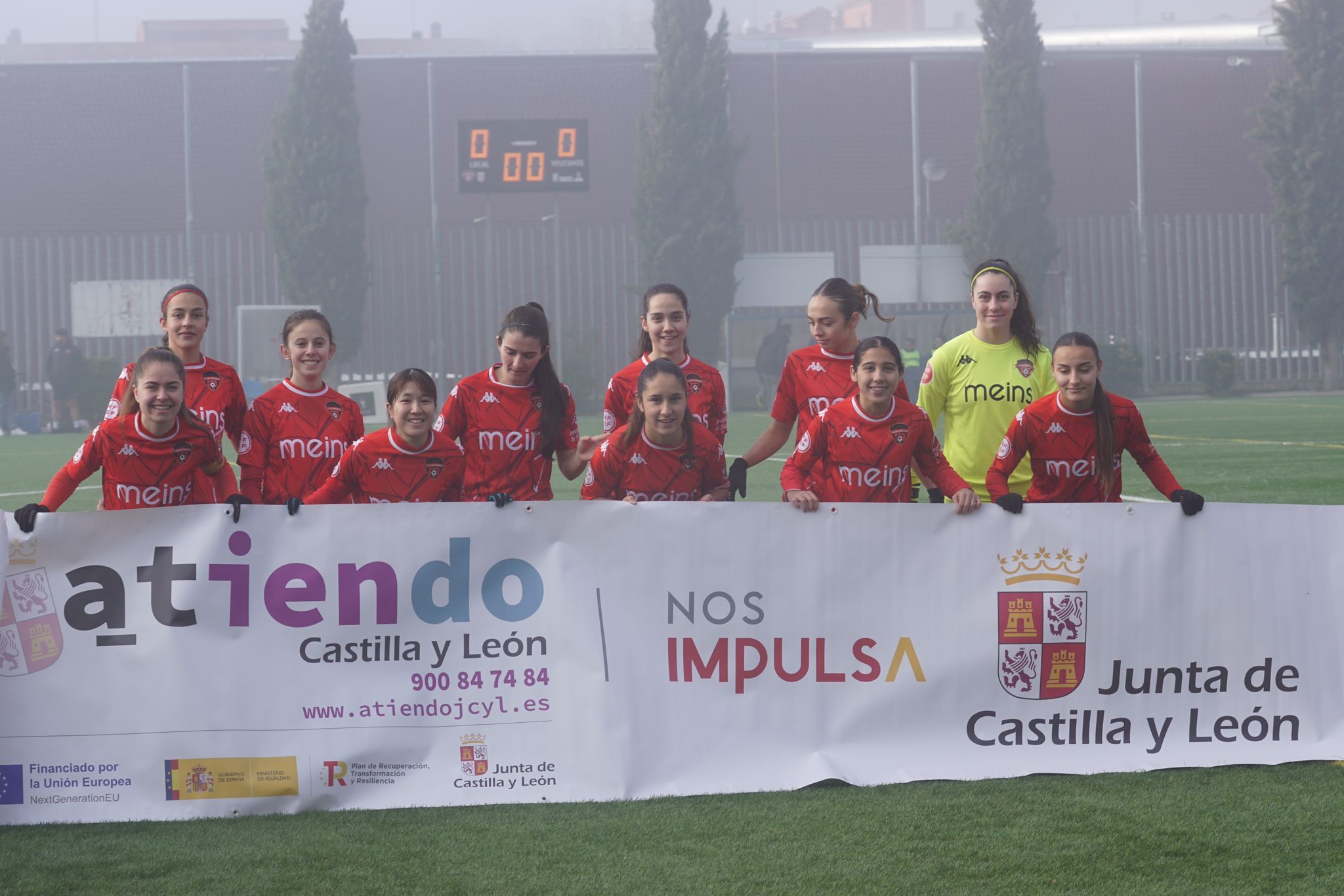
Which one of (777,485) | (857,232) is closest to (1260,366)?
(857,232)

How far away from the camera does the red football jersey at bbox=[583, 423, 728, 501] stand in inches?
207

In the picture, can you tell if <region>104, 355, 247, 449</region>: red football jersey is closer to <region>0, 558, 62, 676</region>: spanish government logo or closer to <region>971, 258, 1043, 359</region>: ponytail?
<region>0, 558, 62, 676</region>: spanish government logo

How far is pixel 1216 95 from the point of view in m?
42.0

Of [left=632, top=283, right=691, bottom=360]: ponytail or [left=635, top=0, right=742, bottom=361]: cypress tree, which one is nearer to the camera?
[left=632, top=283, right=691, bottom=360]: ponytail

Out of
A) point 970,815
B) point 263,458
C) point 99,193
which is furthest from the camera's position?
point 99,193

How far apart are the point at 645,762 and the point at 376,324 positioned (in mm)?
34917

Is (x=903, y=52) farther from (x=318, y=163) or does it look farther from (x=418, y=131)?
(x=318, y=163)

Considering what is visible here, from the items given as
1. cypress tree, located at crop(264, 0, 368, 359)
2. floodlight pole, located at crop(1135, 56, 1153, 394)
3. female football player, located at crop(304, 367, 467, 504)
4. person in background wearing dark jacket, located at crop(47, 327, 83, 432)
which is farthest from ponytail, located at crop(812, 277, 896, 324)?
floodlight pole, located at crop(1135, 56, 1153, 394)

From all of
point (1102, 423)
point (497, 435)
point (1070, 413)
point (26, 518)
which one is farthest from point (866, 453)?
point (26, 518)

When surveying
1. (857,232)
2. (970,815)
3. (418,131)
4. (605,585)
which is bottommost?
(970,815)

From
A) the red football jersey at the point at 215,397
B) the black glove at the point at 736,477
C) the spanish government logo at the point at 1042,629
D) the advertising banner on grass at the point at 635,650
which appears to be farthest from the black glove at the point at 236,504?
the spanish government logo at the point at 1042,629

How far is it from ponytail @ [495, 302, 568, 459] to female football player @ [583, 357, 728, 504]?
9.3 inches

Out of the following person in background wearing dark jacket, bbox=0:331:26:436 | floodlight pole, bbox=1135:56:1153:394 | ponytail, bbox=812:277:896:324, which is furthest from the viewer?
floodlight pole, bbox=1135:56:1153:394

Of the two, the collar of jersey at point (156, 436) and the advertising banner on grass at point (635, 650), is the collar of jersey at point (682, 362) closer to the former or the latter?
the advertising banner on grass at point (635, 650)
